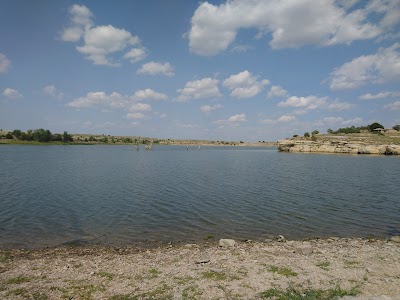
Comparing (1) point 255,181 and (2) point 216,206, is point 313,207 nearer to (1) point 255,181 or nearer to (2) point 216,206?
(2) point 216,206

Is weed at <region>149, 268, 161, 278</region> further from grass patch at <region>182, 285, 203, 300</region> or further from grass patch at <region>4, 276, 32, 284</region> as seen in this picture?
grass patch at <region>4, 276, 32, 284</region>

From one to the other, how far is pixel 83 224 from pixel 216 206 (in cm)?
1290

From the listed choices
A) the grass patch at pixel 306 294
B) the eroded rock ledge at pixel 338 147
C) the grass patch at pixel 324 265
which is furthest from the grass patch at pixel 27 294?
the eroded rock ledge at pixel 338 147

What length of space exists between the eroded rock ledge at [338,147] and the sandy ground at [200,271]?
114858 mm

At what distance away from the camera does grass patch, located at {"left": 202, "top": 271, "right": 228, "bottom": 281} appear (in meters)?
12.9

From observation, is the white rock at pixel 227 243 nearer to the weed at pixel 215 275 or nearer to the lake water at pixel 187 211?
the lake water at pixel 187 211

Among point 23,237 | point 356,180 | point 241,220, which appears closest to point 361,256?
point 241,220

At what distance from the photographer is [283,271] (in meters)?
13.5

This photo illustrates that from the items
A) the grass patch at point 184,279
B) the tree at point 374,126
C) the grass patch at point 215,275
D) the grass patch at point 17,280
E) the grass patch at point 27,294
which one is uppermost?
the tree at point 374,126

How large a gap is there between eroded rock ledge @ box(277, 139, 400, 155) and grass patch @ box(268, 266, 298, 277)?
4812 inches

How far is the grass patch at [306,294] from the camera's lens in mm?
10781

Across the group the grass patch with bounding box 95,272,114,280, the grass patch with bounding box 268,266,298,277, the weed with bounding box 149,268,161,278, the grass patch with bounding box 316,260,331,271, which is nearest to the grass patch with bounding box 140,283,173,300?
the weed with bounding box 149,268,161,278

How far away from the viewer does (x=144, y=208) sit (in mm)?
29891

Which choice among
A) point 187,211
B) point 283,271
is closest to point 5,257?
point 283,271
